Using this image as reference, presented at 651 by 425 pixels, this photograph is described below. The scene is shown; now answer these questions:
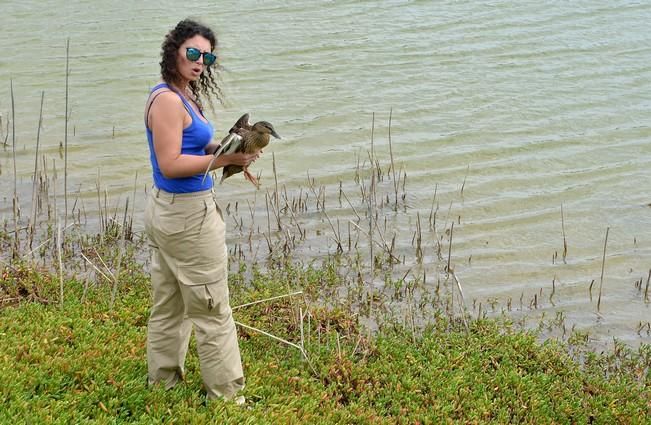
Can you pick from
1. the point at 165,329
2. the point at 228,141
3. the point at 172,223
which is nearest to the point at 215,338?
the point at 165,329

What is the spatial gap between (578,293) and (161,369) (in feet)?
14.5

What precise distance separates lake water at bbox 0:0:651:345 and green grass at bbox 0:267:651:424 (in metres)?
1.17

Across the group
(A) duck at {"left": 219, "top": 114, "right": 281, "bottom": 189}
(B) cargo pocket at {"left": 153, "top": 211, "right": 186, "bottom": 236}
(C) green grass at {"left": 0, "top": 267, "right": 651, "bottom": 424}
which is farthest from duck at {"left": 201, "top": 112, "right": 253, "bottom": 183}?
(C) green grass at {"left": 0, "top": 267, "right": 651, "bottom": 424}

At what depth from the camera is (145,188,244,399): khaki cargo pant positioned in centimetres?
471

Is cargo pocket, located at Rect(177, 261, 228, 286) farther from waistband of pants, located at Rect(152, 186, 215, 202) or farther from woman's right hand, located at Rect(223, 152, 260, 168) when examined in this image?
woman's right hand, located at Rect(223, 152, 260, 168)

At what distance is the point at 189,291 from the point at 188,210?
46 cm

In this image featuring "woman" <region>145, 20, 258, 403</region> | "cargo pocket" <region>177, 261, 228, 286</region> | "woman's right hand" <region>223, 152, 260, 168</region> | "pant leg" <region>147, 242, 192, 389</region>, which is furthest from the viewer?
"pant leg" <region>147, 242, 192, 389</region>

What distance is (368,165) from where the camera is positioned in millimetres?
10672

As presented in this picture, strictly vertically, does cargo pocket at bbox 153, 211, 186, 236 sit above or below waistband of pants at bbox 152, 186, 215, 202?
below

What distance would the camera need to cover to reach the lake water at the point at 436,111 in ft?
29.2

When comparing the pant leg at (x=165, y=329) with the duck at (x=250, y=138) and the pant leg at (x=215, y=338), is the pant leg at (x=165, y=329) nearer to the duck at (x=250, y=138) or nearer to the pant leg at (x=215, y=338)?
the pant leg at (x=215, y=338)

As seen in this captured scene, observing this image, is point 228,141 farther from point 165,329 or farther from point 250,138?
point 165,329

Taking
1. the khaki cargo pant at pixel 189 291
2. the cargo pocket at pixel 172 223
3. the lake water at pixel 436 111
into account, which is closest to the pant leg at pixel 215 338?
the khaki cargo pant at pixel 189 291

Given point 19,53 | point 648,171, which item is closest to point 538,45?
point 648,171
